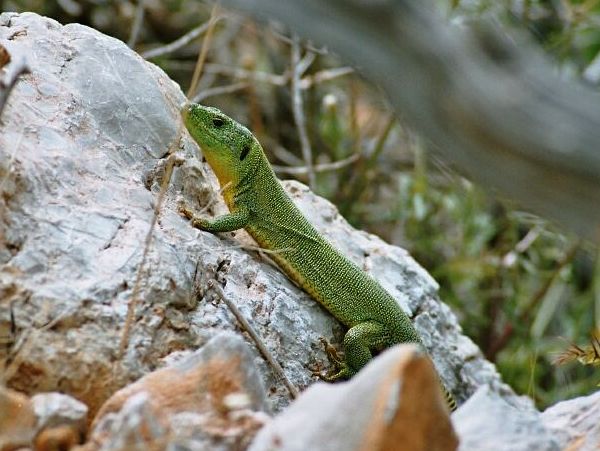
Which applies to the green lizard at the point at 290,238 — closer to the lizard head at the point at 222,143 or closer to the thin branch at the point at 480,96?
the lizard head at the point at 222,143

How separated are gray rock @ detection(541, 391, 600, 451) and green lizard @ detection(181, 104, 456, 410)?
1.35m

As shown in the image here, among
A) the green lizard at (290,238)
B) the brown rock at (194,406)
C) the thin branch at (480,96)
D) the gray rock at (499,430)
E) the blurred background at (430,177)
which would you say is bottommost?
the blurred background at (430,177)

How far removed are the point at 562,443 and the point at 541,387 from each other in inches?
231

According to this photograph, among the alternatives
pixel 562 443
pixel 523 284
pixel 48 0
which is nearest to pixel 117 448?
pixel 562 443

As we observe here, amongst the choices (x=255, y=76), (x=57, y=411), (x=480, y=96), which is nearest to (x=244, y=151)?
(x=57, y=411)

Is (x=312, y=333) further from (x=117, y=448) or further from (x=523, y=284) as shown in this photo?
(x=523, y=284)

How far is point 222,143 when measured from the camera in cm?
525

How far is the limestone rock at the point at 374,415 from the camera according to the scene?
101 inches

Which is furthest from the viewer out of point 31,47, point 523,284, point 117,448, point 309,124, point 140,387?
point 309,124

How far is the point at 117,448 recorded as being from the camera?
2646 millimetres

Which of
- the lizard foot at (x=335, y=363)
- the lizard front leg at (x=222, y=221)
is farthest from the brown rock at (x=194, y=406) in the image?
the lizard foot at (x=335, y=363)

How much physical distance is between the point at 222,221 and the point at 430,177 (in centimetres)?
519

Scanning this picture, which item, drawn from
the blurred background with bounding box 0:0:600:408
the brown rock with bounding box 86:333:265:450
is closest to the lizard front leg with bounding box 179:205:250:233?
the brown rock with bounding box 86:333:265:450

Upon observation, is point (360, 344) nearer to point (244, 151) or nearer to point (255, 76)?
point (244, 151)
